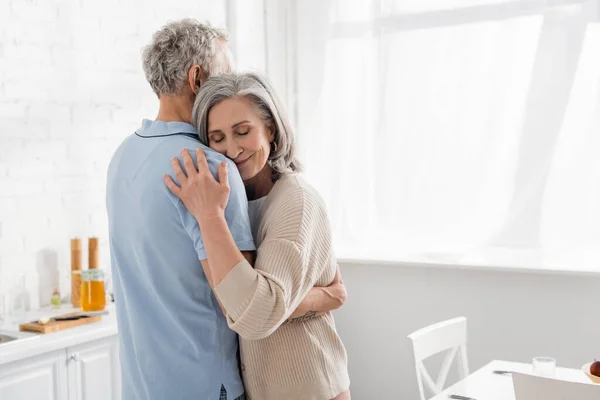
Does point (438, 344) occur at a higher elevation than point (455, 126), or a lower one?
lower

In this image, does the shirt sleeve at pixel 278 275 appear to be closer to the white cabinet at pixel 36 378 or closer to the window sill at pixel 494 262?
the white cabinet at pixel 36 378

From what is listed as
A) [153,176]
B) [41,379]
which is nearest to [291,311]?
[153,176]

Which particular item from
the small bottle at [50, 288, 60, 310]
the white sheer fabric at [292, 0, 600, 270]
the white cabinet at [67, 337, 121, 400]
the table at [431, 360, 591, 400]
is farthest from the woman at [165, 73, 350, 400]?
the white sheer fabric at [292, 0, 600, 270]

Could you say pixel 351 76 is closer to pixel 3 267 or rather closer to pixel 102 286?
pixel 102 286

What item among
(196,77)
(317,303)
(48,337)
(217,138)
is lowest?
(48,337)

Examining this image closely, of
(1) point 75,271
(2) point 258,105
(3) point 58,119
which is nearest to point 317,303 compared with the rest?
(2) point 258,105

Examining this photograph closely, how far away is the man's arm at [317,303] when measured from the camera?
157 centimetres

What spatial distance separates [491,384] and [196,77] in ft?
4.58

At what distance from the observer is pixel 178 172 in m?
1.46

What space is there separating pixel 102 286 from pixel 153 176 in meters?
1.67

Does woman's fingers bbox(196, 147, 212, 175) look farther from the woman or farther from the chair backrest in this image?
the chair backrest

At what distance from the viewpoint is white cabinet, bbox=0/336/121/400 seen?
2.43m

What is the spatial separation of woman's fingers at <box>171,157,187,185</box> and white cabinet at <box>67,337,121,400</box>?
1.41 metres

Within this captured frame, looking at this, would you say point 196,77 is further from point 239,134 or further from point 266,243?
point 266,243
